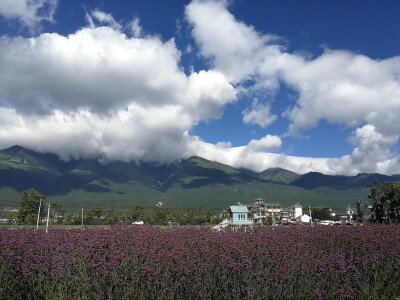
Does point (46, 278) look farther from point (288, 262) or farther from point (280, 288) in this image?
point (288, 262)

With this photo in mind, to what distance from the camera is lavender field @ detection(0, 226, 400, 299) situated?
675 centimetres

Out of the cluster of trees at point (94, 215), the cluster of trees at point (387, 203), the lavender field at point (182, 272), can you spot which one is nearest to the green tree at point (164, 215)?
the cluster of trees at point (94, 215)

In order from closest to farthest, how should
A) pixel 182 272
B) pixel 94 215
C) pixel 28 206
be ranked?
pixel 182 272, pixel 28 206, pixel 94 215

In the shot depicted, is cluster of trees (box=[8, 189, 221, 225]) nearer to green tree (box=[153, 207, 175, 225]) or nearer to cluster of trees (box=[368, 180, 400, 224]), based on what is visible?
green tree (box=[153, 207, 175, 225])

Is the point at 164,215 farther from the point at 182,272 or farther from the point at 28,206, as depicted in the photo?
the point at 182,272

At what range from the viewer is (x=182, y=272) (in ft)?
24.0

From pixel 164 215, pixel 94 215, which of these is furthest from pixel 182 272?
pixel 94 215

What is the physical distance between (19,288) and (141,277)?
134 inches

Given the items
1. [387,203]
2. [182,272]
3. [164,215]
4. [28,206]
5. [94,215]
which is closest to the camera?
[182,272]

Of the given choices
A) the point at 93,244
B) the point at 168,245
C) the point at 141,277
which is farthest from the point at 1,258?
the point at 168,245

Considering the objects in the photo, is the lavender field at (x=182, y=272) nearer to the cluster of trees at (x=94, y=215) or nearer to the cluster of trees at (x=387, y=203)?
the cluster of trees at (x=387, y=203)

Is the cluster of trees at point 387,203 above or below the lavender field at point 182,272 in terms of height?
above

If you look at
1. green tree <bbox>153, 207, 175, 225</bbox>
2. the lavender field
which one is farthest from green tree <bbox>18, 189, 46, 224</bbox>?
the lavender field

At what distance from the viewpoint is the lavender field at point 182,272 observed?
6.75 meters
